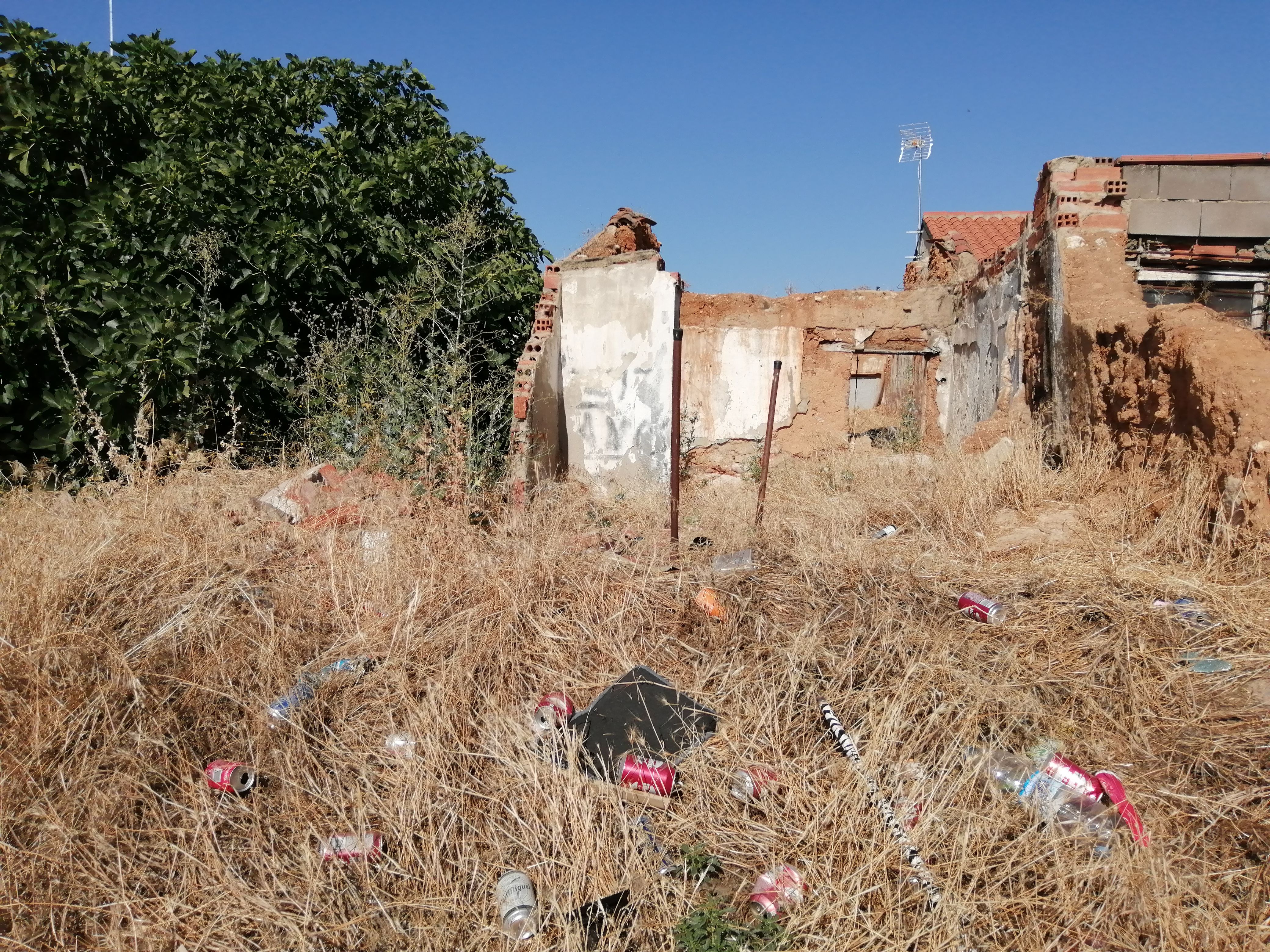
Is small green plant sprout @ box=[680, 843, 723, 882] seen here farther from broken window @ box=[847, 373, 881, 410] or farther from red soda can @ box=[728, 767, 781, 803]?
broken window @ box=[847, 373, 881, 410]

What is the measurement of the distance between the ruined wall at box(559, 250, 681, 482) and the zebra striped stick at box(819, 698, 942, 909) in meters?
5.54

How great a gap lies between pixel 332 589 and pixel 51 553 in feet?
4.07

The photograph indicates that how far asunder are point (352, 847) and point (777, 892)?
4.11ft

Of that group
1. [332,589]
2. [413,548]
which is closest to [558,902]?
[332,589]

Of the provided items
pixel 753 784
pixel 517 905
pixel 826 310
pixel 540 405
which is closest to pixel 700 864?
pixel 753 784

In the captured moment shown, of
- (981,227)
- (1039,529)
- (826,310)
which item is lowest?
(1039,529)

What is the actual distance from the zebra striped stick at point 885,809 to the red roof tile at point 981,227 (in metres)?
13.9

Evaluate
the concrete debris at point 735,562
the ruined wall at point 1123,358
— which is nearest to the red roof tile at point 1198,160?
the ruined wall at point 1123,358

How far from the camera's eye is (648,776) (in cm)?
288

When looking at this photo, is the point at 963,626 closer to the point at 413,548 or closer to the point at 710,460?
the point at 413,548

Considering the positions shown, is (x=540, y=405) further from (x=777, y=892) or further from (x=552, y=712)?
(x=777, y=892)

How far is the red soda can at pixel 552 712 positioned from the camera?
10.2 feet

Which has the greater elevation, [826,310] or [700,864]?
[826,310]

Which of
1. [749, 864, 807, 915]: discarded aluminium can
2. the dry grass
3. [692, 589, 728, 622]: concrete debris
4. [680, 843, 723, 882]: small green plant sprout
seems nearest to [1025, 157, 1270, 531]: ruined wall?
the dry grass
